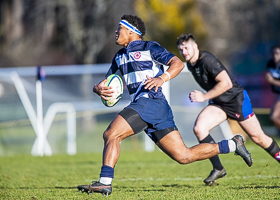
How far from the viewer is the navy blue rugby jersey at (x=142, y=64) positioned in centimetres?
538

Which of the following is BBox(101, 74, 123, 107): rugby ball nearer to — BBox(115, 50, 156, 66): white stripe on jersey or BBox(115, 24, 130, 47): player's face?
BBox(115, 50, 156, 66): white stripe on jersey

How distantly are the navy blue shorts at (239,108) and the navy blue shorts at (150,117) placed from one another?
1.53 metres

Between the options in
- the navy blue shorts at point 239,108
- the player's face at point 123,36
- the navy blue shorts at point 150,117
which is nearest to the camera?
the navy blue shorts at point 150,117

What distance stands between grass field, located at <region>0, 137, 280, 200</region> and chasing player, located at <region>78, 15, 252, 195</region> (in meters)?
0.51

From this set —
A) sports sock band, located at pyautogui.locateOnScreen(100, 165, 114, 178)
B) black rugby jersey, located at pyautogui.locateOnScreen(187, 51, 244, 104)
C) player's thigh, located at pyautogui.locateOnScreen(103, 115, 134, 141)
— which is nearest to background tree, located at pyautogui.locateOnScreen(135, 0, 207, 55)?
black rugby jersey, located at pyautogui.locateOnScreen(187, 51, 244, 104)

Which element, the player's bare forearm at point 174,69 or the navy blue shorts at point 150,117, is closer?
the player's bare forearm at point 174,69

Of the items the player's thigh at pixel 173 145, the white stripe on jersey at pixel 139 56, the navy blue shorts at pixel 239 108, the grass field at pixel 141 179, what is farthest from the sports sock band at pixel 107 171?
the navy blue shorts at pixel 239 108

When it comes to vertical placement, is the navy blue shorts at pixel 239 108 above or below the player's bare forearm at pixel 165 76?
below

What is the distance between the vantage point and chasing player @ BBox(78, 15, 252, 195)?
5.16 m

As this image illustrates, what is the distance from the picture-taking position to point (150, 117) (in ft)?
17.4

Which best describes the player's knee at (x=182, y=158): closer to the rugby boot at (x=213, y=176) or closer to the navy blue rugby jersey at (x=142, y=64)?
the navy blue rugby jersey at (x=142, y=64)

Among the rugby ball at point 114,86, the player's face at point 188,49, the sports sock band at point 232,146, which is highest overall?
the player's face at point 188,49

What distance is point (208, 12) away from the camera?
28.7m

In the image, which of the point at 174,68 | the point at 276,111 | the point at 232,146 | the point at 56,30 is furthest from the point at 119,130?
the point at 56,30
